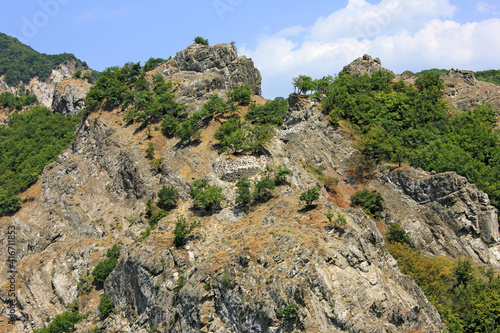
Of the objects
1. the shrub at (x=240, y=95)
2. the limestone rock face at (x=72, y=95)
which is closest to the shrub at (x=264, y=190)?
the shrub at (x=240, y=95)

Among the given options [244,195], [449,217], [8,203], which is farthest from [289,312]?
[8,203]

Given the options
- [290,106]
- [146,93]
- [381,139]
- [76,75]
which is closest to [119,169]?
[146,93]

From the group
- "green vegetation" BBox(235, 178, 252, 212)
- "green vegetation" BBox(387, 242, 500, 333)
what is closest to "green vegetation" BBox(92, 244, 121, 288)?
"green vegetation" BBox(235, 178, 252, 212)

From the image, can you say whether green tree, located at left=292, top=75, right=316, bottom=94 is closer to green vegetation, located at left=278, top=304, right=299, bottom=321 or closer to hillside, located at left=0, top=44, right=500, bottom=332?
hillside, located at left=0, top=44, right=500, bottom=332

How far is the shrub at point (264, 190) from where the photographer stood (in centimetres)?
4025

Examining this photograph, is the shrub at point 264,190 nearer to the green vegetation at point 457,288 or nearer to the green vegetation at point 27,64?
the green vegetation at point 457,288

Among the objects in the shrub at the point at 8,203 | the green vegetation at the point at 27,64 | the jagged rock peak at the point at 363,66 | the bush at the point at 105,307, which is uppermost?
the green vegetation at the point at 27,64

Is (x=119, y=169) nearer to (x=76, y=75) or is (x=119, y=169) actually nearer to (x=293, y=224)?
(x=293, y=224)

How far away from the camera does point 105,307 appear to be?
39750mm

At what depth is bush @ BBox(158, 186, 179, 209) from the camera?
46188 mm

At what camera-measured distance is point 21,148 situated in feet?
240

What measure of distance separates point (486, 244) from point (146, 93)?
50932mm

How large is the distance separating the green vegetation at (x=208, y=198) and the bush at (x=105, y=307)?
12.8 metres

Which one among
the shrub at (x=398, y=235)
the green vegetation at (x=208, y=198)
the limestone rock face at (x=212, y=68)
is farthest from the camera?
the limestone rock face at (x=212, y=68)
